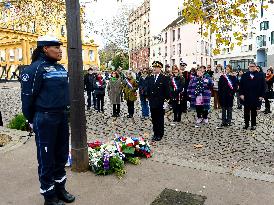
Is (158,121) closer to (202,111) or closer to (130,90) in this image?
(202,111)

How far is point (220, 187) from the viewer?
202 inches

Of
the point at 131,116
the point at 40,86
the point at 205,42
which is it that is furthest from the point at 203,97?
the point at 205,42

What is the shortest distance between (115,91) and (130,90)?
0.70 meters

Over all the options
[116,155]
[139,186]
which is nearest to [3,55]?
[116,155]

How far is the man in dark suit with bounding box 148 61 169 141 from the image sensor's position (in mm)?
8672

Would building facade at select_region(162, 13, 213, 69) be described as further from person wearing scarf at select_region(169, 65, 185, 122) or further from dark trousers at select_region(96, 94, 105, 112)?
person wearing scarf at select_region(169, 65, 185, 122)

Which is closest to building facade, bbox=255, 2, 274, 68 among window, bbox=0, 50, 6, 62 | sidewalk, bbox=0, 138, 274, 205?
window, bbox=0, 50, 6, 62

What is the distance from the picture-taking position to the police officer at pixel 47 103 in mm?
4152

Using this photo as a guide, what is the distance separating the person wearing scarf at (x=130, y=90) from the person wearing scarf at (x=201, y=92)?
7.47 feet

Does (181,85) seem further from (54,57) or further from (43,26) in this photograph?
(54,57)

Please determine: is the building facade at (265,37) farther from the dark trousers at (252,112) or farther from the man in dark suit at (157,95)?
the man in dark suit at (157,95)

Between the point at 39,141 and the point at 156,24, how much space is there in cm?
7043

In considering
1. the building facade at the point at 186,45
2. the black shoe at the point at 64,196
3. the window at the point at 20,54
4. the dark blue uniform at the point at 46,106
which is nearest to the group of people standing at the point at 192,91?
the black shoe at the point at 64,196

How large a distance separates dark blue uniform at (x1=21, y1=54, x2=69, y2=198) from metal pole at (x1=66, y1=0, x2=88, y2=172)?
3.20 feet
